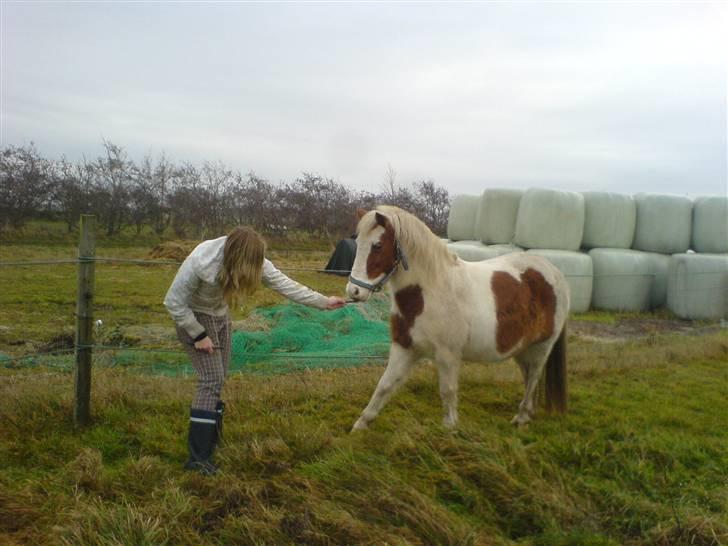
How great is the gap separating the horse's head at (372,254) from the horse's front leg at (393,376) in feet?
1.61

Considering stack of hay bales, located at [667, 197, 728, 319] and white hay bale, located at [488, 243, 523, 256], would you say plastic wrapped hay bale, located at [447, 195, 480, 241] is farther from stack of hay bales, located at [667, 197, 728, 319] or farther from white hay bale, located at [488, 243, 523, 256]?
stack of hay bales, located at [667, 197, 728, 319]

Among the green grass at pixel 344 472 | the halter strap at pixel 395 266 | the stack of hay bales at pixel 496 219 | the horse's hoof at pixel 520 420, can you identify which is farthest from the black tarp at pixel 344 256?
the halter strap at pixel 395 266

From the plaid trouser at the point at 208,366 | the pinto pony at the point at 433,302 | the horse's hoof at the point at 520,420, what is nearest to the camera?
the plaid trouser at the point at 208,366

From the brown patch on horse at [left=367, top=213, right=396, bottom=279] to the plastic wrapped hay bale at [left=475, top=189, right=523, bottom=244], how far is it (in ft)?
30.2

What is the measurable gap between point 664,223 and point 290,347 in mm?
9027

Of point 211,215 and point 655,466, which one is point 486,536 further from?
point 211,215

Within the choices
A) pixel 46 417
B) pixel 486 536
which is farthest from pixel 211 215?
pixel 486 536

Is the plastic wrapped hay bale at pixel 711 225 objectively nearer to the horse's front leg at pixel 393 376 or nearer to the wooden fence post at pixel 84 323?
Answer: the horse's front leg at pixel 393 376

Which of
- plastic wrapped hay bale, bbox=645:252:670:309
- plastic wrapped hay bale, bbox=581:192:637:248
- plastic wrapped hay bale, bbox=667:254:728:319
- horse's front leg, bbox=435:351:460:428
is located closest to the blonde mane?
horse's front leg, bbox=435:351:460:428

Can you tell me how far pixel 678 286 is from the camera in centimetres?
1179

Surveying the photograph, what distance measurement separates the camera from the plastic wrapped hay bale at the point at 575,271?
1128 centimetres

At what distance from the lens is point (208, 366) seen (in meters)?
3.37

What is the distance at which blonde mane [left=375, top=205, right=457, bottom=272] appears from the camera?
12.3 ft

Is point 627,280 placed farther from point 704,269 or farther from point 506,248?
point 506,248
